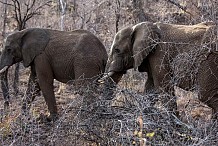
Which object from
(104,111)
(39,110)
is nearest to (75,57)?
(39,110)

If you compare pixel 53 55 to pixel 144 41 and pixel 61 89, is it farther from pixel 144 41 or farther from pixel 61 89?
pixel 61 89

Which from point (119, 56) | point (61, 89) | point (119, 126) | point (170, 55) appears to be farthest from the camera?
point (61, 89)

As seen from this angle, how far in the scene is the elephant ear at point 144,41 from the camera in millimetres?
6691

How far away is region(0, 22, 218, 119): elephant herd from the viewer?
6.09m

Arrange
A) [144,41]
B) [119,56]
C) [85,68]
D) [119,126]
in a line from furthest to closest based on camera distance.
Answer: [119,56]
[85,68]
[144,41]
[119,126]

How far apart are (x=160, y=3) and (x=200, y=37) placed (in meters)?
11.2

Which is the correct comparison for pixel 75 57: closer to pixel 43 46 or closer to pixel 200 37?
pixel 43 46

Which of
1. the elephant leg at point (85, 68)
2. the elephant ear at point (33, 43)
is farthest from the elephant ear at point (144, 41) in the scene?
the elephant ear at point (33, 43)

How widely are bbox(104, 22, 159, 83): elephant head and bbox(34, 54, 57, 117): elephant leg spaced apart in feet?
3.30

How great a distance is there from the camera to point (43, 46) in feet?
24.6

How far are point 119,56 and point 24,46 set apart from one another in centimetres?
160

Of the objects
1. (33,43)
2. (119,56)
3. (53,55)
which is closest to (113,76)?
(119,56)

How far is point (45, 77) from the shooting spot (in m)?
7.49

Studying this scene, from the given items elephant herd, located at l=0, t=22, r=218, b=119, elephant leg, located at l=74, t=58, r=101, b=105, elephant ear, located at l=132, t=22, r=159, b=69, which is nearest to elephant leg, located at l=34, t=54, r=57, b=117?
elephant herd, located at l=0, t=22, r=218, b=119
